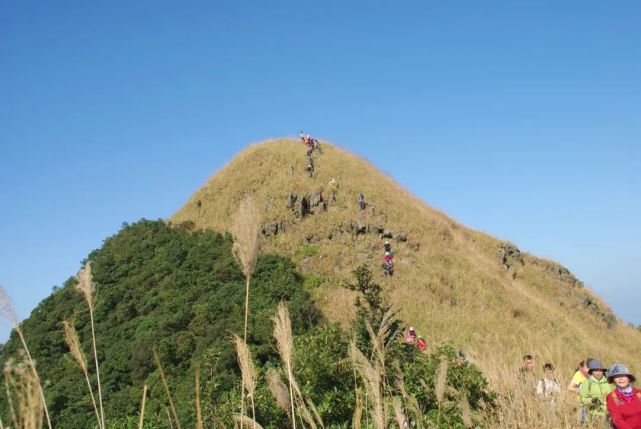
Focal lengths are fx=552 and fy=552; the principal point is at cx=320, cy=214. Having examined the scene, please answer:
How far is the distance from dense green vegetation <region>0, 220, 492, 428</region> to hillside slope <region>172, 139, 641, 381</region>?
2558 millimetres

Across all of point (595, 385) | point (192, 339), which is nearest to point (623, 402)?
point (595, 385)

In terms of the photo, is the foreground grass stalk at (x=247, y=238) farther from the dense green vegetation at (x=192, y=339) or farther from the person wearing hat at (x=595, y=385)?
the person wearing hat at (x=595, y=385)

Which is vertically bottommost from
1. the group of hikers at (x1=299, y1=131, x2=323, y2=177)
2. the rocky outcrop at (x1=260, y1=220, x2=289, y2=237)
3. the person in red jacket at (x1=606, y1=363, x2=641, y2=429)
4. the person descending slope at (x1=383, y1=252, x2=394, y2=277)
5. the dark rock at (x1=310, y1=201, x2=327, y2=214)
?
the person in red jacket at (x1=606, y1=363, x2=641, y2=429)

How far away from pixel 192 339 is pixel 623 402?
14324mm

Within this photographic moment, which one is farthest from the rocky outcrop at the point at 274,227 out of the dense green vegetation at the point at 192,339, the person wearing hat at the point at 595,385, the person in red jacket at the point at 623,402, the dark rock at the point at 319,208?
the person in red jacket at the point at 623,402

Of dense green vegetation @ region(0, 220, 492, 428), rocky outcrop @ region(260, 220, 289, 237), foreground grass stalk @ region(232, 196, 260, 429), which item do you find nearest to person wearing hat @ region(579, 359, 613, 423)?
dense green vegetation @ region(0, 220, 492, 428)

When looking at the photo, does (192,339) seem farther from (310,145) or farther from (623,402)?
(310,145)

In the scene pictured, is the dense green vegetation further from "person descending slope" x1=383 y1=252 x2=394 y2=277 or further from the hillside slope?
A: "person descending slope" x1=383 y1=252 x2=394 y2=277

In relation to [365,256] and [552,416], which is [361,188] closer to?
[365,256]

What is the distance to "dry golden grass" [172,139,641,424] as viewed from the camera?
69.6 ft

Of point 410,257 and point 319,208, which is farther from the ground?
point 319,208

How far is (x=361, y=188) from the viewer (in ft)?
103

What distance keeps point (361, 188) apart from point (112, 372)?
Answer: 17400 mm

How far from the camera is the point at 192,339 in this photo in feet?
59.6
